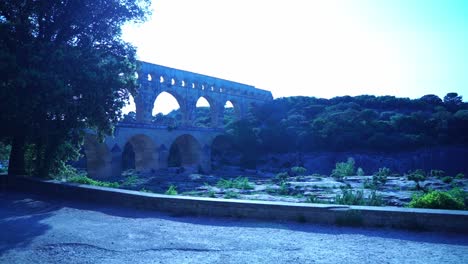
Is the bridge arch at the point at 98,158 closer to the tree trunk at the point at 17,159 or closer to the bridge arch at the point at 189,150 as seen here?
the bridge arch at the point at 189,150

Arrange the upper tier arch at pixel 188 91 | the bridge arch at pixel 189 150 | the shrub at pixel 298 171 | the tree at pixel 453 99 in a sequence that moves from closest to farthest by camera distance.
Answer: the shrub at pixel 298 171 → the upper tier arch at pixel 188 91 → the bridge arch at pixel 189 150 → the tree at pixel 453 99

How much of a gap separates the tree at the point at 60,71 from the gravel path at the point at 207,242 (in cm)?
337

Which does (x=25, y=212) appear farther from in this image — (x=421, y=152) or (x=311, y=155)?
(x=421, y=152)

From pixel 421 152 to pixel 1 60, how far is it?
101 feet

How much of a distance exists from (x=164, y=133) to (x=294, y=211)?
22.2m

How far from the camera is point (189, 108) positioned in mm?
A: 31484

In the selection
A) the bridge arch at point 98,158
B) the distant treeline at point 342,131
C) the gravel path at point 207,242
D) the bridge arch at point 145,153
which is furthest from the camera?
the distant treeline at point 342,131

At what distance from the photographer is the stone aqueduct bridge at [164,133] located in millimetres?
22719

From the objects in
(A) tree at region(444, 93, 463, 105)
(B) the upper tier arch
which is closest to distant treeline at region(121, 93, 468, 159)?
(B) the upper tier arch

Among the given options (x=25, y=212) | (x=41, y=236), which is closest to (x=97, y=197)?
(x=25, y=212)

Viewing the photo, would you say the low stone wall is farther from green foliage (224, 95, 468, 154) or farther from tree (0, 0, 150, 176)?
green foliage (224, 95, 468, 154)

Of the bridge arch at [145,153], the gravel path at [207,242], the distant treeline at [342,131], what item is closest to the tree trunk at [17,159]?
the gravel path at [207,242]

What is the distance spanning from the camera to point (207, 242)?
13.8 ft

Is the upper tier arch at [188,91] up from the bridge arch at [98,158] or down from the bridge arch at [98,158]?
up
